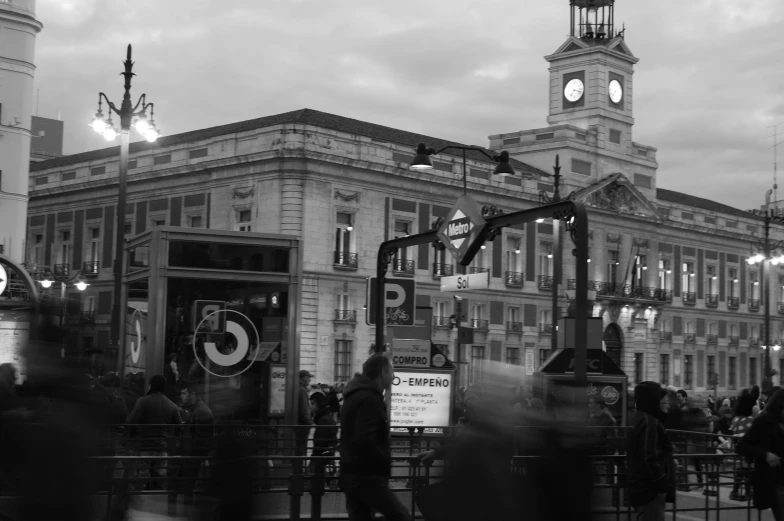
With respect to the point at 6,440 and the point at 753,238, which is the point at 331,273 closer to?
the point at 753,238

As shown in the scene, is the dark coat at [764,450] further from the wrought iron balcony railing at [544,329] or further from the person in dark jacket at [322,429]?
the wrought iron balcony railing at [544,329]

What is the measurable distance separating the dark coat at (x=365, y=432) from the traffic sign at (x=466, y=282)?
7448 mm

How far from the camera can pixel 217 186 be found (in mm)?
50750

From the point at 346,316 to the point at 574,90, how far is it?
78.6ft

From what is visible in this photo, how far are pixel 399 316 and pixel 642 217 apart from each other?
49319mm

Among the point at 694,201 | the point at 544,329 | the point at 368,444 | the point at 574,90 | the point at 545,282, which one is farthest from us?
the point at 694,201

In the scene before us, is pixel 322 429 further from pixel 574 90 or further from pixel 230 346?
pixel 574 90

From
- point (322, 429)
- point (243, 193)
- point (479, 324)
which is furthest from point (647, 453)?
point (479, 324)

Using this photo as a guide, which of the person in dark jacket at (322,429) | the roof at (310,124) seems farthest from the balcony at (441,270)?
the person in dark jacket at (322,429)

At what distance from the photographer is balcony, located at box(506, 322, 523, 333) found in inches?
2206

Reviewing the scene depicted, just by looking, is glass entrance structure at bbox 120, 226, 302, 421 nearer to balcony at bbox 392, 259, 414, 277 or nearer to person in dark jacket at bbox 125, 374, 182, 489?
person in dark jacket at bbox 125, 374, 182, 489

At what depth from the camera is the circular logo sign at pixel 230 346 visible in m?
15.1

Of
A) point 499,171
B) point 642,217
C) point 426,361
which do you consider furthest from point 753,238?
point 426,361

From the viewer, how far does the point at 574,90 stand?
216 feet
